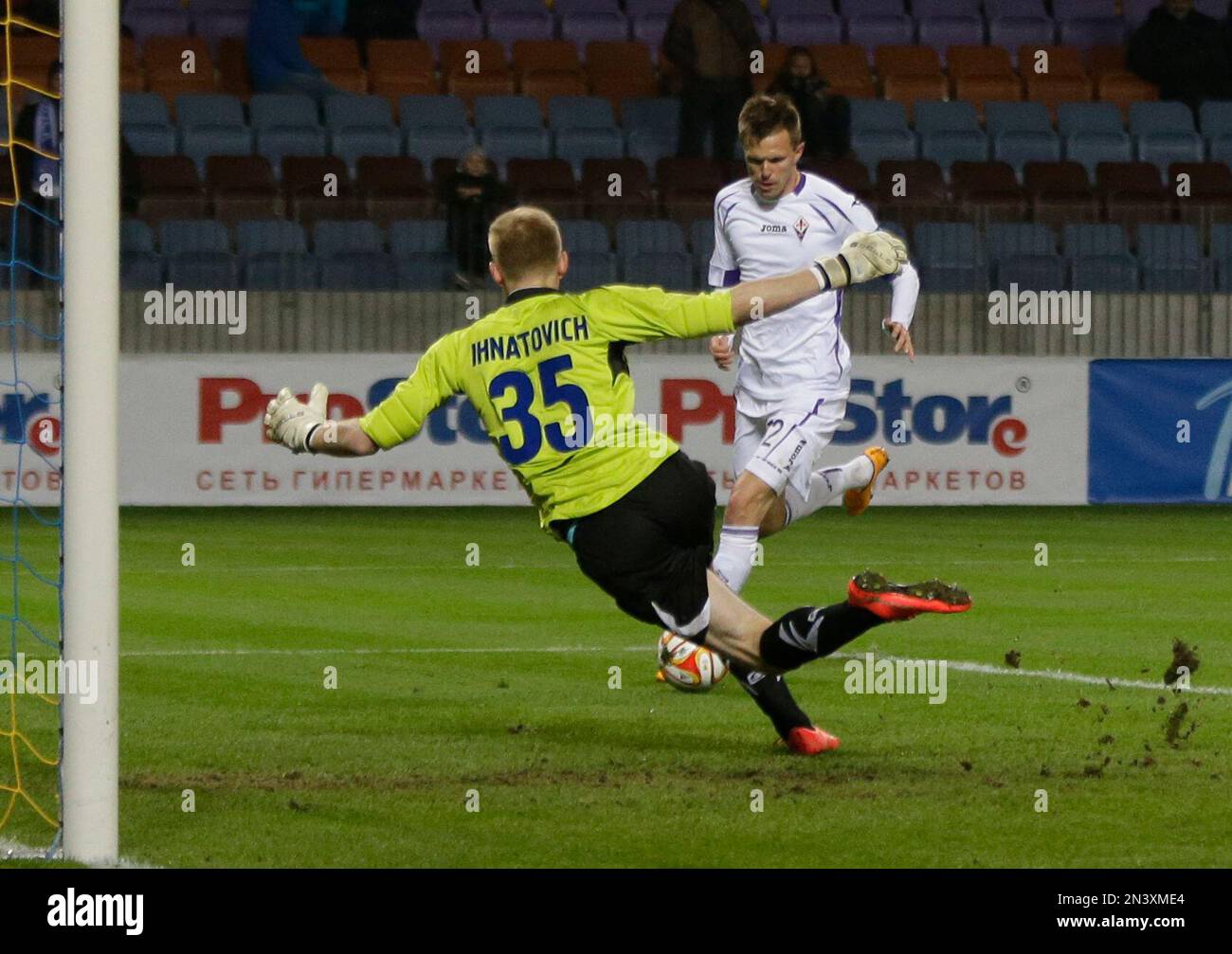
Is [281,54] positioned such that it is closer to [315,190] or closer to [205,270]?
[315,190]

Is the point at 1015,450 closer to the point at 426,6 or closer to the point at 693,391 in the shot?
the point at 693,391

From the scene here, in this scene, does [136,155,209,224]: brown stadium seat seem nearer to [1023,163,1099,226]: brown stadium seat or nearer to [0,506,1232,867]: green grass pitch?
[0,506,1232,867]: green grass pitch

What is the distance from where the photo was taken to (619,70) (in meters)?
21.9

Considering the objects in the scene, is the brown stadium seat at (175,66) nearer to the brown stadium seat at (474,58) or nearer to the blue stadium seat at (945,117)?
the brown stadium seat at (474,58)

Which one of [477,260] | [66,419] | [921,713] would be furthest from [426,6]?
[66,419]

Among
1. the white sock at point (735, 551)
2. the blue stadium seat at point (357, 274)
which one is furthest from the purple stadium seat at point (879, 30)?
the white sock at point (735, 551)

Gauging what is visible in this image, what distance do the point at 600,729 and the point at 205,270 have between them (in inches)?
442

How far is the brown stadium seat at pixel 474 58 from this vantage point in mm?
21719

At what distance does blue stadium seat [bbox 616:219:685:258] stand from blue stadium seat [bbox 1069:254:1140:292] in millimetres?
3475

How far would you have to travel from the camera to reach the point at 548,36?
75.0 feet

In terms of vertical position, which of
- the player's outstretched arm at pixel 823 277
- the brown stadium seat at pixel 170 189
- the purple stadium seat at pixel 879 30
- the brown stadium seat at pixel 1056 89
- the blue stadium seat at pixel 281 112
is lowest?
the player's outstretched arm at pixel 823 277

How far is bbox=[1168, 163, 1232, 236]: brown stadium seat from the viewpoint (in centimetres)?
1955

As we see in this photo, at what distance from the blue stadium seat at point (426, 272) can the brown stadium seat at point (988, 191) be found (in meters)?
4.51

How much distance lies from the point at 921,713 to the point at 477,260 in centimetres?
1132
